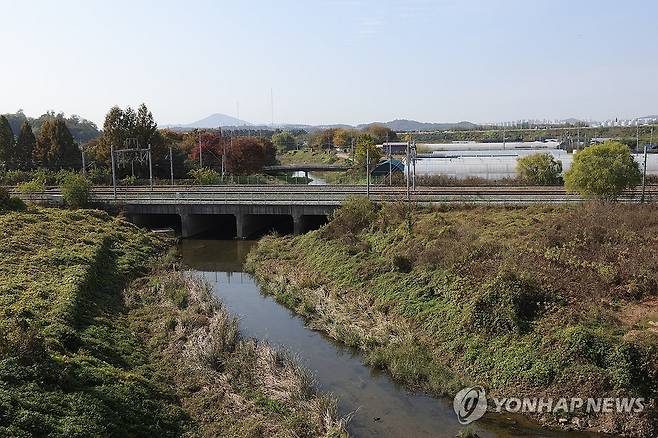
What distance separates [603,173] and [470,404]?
81.8 feet

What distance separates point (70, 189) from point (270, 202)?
Answer: 18204 millimetres

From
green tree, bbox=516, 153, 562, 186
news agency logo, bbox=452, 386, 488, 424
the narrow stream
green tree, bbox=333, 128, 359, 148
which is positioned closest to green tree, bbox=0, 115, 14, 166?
the narrow stream

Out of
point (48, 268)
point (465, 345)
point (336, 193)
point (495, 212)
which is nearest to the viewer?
point (465, 345)

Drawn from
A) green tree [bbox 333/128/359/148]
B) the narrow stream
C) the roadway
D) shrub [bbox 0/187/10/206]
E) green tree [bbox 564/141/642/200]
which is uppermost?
green tree [bbox 333/128/359/148]

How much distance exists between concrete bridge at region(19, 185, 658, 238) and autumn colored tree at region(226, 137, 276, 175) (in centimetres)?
2824

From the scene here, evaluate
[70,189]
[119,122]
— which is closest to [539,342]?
[70,189]

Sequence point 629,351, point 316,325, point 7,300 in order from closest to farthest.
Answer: point 629,351
point 7,300
point 316,325

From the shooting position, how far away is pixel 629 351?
1714cm

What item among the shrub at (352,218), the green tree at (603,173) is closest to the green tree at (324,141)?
the shrub at (352,218)

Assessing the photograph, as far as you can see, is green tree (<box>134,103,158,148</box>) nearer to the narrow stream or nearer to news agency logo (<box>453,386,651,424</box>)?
the narrow stream

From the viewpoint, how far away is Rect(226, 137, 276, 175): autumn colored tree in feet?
271

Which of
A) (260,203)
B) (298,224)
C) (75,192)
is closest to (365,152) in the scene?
(260,203)

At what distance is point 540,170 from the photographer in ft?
183

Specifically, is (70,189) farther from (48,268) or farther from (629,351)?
(629,351)
